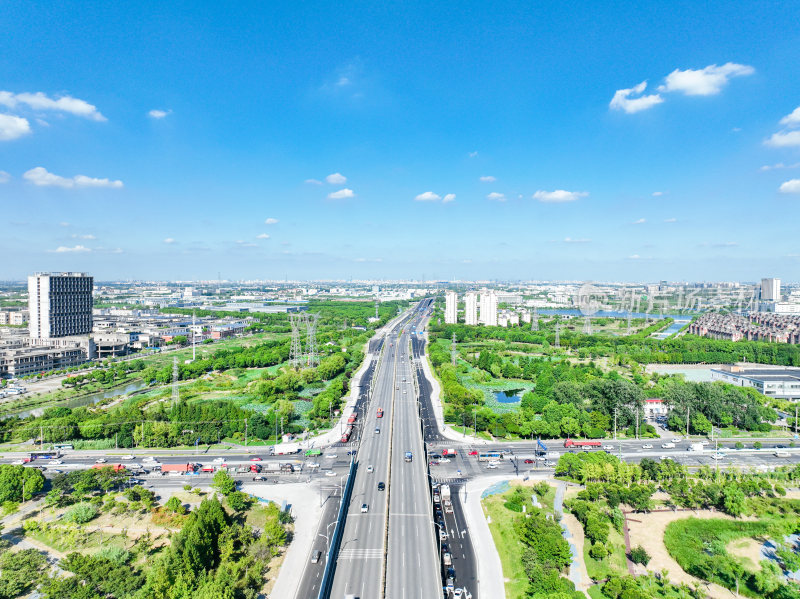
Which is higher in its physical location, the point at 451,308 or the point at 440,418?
the point at 451,308

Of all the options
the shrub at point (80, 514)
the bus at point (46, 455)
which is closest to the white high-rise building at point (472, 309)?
the bus at point (46, 455)

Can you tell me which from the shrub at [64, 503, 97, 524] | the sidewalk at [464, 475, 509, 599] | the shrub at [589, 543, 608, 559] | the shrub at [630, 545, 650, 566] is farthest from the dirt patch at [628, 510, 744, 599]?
the shrub at [64, 503, 97, 524]

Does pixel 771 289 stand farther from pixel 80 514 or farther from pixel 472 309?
Answer: pixel 80 514

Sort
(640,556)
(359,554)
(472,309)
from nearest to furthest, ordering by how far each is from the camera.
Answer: (359,554)
(640,556)
(472,309)

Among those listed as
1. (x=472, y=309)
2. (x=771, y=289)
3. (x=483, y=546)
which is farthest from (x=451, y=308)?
(x=771, y=289)

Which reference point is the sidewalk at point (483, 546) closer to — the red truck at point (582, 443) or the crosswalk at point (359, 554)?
the crosswalk at point (359, 554)

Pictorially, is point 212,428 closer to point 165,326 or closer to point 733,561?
point 733,561
